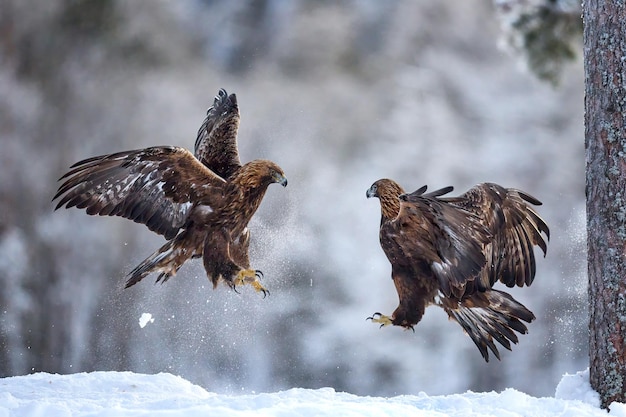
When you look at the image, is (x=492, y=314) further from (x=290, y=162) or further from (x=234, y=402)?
(x=290, y=162)

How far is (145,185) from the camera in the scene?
11.9 ft

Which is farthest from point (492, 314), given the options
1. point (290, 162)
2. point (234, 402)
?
point (290, 162)

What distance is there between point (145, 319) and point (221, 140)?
2.68 meters

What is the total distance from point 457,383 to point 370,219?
193cm

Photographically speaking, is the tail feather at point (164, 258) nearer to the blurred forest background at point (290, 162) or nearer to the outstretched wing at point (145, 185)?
the outstretched wing at point (145, 185)

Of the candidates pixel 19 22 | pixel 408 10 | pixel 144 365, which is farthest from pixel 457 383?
pixel 19 22

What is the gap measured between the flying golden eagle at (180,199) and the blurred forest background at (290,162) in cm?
157

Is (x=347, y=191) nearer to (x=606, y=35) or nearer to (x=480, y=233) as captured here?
(x=480, y=233)

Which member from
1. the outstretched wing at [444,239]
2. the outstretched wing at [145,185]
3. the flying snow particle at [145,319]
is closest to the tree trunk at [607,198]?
the outstretched wing at [444,239]

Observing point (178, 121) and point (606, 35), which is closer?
point (606, 35)

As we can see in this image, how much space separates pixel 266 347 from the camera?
264 inches

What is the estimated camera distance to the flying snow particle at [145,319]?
20.0 feet

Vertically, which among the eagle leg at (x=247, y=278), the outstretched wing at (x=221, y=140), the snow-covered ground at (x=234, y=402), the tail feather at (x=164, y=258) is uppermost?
the outstretched wing at (x=221, y=140)

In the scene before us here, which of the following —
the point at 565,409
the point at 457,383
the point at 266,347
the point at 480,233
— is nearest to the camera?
the point at 565,409
